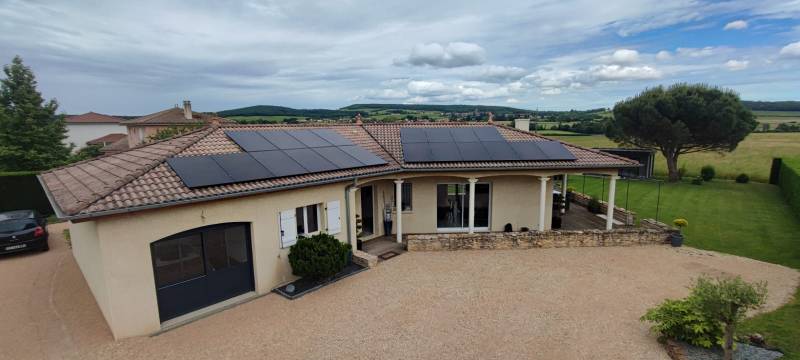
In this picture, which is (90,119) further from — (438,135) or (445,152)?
A: (445,152)

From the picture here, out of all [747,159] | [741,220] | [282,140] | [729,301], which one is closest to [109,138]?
[282,140]

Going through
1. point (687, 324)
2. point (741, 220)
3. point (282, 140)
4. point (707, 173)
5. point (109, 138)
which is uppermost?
point (282, 140)

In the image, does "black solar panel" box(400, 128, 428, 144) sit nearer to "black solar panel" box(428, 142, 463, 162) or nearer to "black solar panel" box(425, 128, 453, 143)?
"black solar panel" box(425, 128, 453, 143)

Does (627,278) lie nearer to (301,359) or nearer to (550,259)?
(550,259)

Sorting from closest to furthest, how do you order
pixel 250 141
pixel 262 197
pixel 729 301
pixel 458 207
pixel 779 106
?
pixel 729 301 → pixel 262 197 → pixel 250 141 → pixel 458 207 → pixel 779 106

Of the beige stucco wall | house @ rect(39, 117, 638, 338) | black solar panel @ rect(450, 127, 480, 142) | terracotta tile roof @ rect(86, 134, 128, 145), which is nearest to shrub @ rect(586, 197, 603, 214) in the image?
house @ rect(39, 117, 638, 338)

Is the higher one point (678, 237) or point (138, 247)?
point (138, 247)
